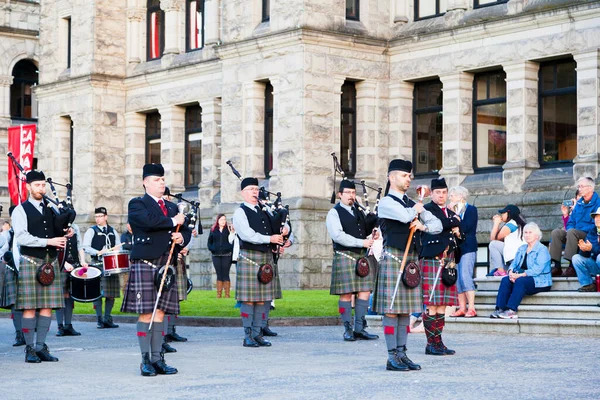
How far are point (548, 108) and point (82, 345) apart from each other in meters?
13.0

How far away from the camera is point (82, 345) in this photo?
1494 cm

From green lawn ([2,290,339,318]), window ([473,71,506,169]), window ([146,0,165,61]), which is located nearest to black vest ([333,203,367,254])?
green lawn ([2,290,339,318])

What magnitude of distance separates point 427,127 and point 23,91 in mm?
21510

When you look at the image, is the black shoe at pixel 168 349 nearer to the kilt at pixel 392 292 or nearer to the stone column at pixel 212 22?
the kilt at pixel 392 292

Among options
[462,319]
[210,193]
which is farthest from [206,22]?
[462,319]

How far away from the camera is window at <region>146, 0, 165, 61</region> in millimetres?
33688

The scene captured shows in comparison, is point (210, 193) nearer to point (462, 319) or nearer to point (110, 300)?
point (110, 300)

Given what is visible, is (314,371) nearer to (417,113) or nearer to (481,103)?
(481,103)

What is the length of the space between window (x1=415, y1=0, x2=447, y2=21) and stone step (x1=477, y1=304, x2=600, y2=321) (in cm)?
1262

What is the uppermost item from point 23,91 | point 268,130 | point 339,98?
point 23,91

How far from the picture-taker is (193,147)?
106 feet

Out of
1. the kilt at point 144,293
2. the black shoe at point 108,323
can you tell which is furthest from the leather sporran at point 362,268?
the black shoe at point 108,323

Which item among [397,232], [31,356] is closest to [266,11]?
[31,356]

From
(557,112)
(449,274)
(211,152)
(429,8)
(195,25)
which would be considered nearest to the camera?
(449,274)
